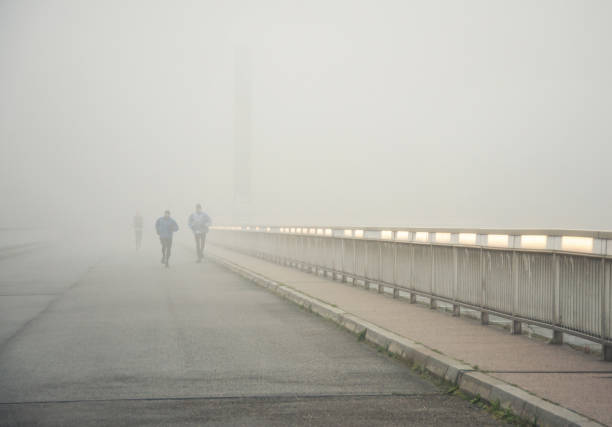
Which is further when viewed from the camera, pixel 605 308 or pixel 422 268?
pixel 422 268

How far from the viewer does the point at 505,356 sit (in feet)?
27.6

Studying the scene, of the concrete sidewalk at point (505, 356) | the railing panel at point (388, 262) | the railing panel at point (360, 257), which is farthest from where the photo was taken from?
the railing panel at point (360, 257)

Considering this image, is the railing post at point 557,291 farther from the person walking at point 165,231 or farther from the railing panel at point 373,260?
the person walking at point 165,231

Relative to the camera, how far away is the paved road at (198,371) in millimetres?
6383

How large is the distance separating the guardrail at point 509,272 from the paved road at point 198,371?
1908mm

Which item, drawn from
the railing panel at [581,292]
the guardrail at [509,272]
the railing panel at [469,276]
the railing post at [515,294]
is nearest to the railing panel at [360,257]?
the guardrail at [509,272]

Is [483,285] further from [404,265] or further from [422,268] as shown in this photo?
[404,265]

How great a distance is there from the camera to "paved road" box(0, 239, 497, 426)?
Result: 6.38 meters

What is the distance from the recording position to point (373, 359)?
9.02 meters

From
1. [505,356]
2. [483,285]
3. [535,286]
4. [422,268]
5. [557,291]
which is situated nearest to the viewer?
[505,356]

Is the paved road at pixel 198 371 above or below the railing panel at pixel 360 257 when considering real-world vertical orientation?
below

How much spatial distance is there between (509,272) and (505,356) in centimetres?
201

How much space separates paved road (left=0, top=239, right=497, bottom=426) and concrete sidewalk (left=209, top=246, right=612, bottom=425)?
0.53 m

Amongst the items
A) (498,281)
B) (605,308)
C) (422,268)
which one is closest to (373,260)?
(422,268)
